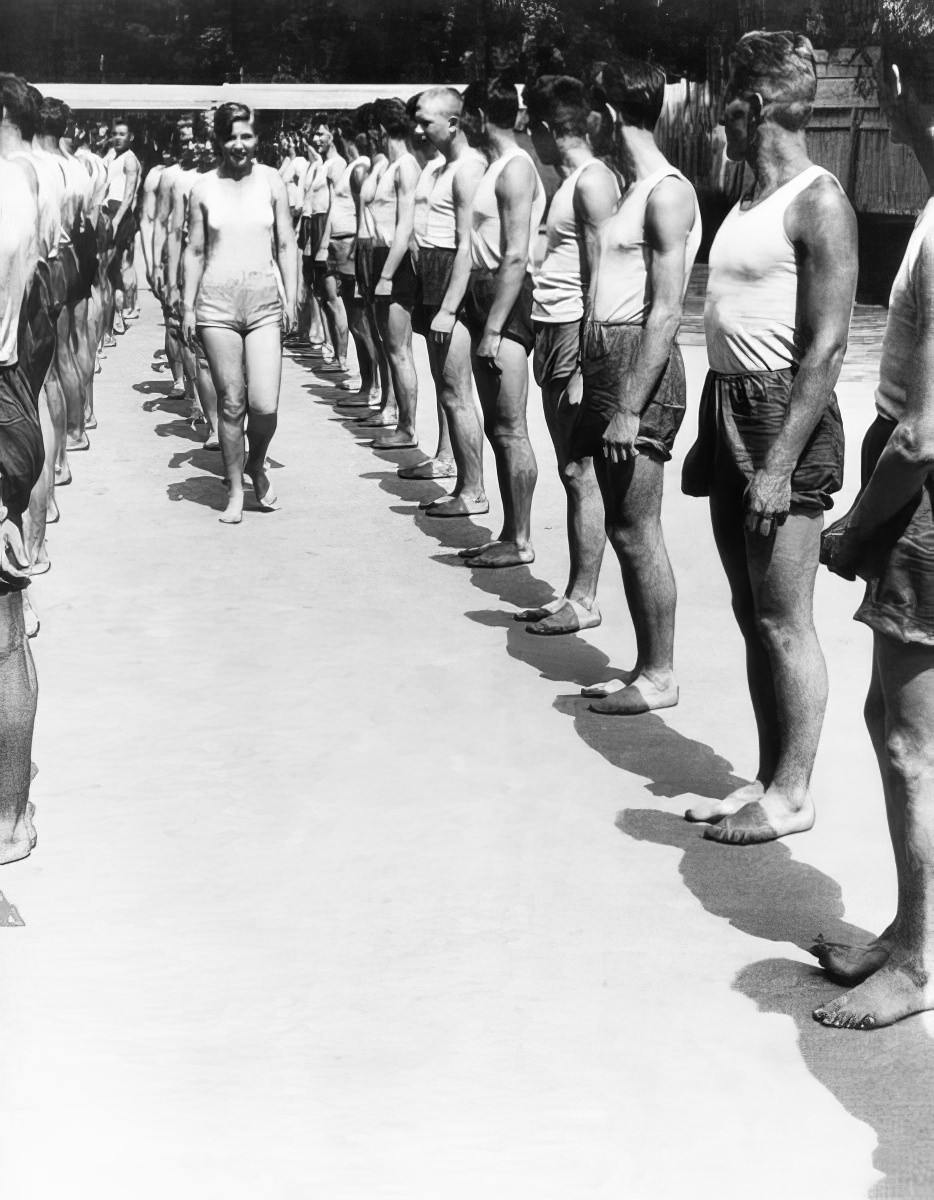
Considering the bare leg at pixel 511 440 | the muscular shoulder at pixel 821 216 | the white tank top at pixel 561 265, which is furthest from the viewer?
the bare leg at pixel 511 440

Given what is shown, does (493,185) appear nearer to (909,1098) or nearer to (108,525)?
(108,525)

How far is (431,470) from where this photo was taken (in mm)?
11656

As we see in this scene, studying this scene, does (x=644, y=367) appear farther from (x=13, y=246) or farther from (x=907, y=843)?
(x=907, y=843)

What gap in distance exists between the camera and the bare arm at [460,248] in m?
9.14

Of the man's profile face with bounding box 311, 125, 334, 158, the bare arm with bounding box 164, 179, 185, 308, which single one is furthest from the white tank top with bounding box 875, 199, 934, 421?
the man's profile face with bounding box 311, 125, 334, 158

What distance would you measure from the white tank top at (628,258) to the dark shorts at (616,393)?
0.07m

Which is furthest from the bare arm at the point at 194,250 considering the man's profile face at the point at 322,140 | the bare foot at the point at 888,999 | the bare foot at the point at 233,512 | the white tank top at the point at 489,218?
the man's profile face at the point at 322,140

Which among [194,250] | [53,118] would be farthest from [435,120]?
[53,118]

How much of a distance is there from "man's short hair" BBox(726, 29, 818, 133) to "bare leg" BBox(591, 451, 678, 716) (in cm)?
155

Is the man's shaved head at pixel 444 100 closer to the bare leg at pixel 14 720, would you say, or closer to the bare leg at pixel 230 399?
the bare leg at pixel 230 399

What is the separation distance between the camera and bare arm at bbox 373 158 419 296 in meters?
11.8

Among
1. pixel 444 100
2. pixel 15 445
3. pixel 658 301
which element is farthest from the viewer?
pixel 444 100

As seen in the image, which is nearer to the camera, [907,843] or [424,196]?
[907,843]

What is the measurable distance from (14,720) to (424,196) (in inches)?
266
